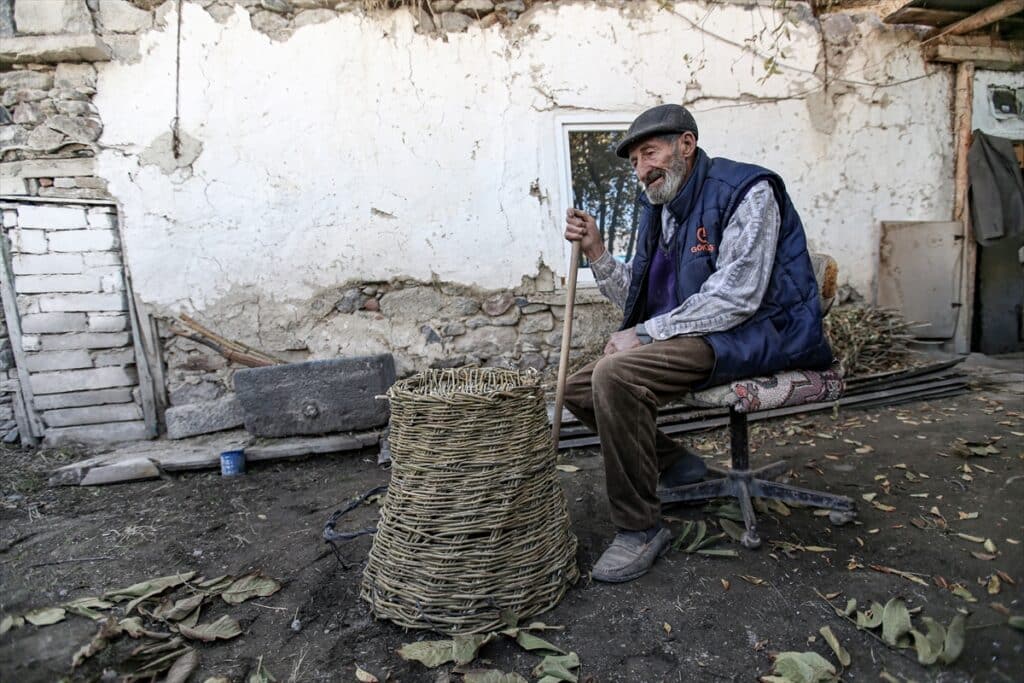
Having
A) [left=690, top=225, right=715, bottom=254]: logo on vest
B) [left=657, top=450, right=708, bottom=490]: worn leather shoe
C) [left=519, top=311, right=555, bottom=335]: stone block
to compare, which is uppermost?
[left=690, top=225, right=715, bottom=254]: logo on vest

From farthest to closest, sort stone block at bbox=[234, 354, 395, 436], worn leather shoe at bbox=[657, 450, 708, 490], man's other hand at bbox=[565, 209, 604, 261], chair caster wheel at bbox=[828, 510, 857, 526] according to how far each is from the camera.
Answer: stone block at bbox=[234, 354, 395, 436] → worn leather shoe at bbox=[657, 450, 708, 490] → man's other hand at bbox=[565, 209, 604, 261] → chair caster wheel at bbox=[828, 510, 857, 526]

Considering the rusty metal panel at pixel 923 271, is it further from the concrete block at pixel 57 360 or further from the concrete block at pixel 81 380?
the concrete block at pixel 57 360

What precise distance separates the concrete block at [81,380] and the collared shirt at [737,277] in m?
3.96

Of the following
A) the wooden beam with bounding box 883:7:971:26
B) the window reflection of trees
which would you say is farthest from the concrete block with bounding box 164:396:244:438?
the wooden beam with bounding box 883:7:971:26

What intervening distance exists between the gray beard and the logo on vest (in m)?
0.21

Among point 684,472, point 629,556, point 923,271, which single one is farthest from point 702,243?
point 923,271

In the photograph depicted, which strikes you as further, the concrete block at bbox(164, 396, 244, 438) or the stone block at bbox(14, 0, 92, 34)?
the concrete block at bbox(164, 396, 244, 438)

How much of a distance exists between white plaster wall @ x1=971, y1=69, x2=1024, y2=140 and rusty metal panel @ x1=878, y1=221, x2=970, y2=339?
3.07ft

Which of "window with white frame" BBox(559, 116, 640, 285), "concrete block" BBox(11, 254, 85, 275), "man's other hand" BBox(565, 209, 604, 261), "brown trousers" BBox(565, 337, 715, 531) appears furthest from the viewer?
"window with white frame" BBox(559, 116, 640, 285)

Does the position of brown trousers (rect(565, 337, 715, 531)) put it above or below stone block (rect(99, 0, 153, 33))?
below

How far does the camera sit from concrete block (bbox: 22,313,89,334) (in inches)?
→ 163

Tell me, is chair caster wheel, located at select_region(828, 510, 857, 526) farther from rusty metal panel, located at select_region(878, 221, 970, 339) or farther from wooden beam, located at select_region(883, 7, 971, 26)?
wooden beam, located at select_region(883, 7, 971, 26)

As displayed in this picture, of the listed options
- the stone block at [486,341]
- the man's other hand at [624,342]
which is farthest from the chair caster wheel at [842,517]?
the stone block at [486,341]

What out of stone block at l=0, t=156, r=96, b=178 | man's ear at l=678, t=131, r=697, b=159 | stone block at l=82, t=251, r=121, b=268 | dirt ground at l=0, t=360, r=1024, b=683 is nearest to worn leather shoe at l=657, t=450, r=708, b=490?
dirt ground at l=0, t=360, r=1024, b=683
